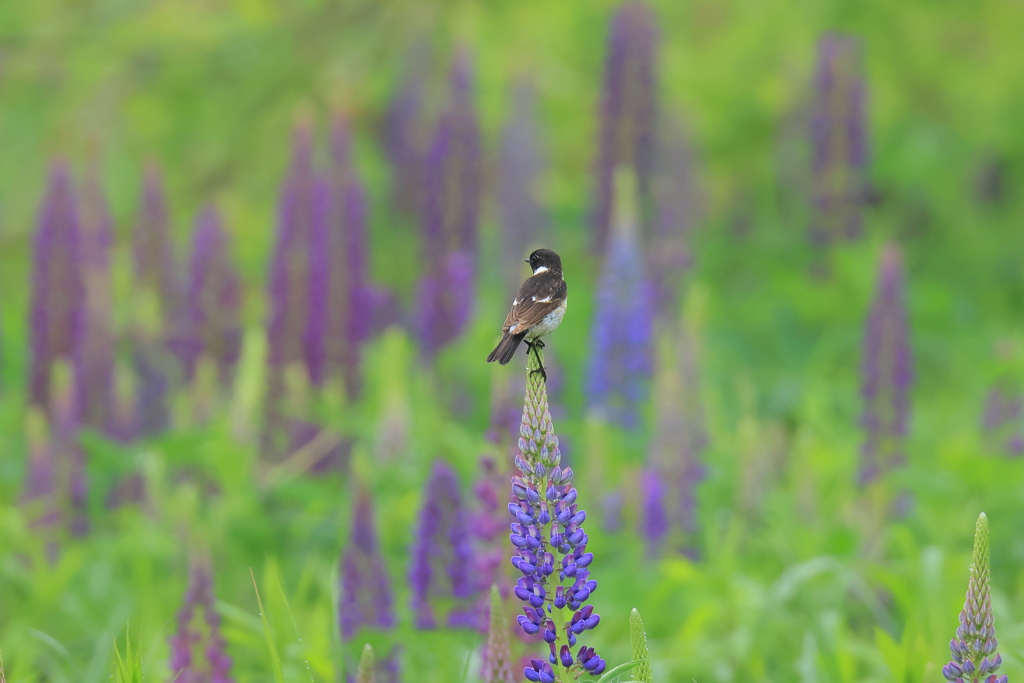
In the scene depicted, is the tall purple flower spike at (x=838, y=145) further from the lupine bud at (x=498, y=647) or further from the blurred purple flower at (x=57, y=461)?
the lupine bud at (x=498, y=647)

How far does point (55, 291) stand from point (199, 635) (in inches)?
121

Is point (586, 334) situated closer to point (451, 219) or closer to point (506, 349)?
point (451, 219)

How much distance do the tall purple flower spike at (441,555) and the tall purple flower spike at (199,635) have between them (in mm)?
547

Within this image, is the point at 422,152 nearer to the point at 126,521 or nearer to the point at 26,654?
the point at 126,521

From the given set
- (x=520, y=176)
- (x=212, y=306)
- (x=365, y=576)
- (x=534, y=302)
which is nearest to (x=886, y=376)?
(x=365, y=576)

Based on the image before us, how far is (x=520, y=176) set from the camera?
27.4ft

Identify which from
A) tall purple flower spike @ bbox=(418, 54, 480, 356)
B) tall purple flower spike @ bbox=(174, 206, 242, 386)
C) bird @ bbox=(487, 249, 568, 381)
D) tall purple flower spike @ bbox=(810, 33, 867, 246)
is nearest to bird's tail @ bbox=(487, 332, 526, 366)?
bird @ bbox=(487, 249, 568, 381)

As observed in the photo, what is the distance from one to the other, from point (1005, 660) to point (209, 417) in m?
3.52

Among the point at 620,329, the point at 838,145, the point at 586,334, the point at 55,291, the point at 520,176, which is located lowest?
the point at 620,329

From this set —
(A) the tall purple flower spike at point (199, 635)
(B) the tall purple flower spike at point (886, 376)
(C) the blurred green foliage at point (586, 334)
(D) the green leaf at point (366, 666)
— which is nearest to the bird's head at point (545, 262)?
(D) the green leaf at point (366, 666)

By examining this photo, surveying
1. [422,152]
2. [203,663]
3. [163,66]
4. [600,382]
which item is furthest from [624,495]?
[163,66]

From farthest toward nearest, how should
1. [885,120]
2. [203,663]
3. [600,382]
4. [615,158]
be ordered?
[885,120] < [615,158] < [600,382] < [203,663]

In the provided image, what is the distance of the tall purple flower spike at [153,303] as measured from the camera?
565cm

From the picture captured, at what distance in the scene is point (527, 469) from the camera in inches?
62.6
